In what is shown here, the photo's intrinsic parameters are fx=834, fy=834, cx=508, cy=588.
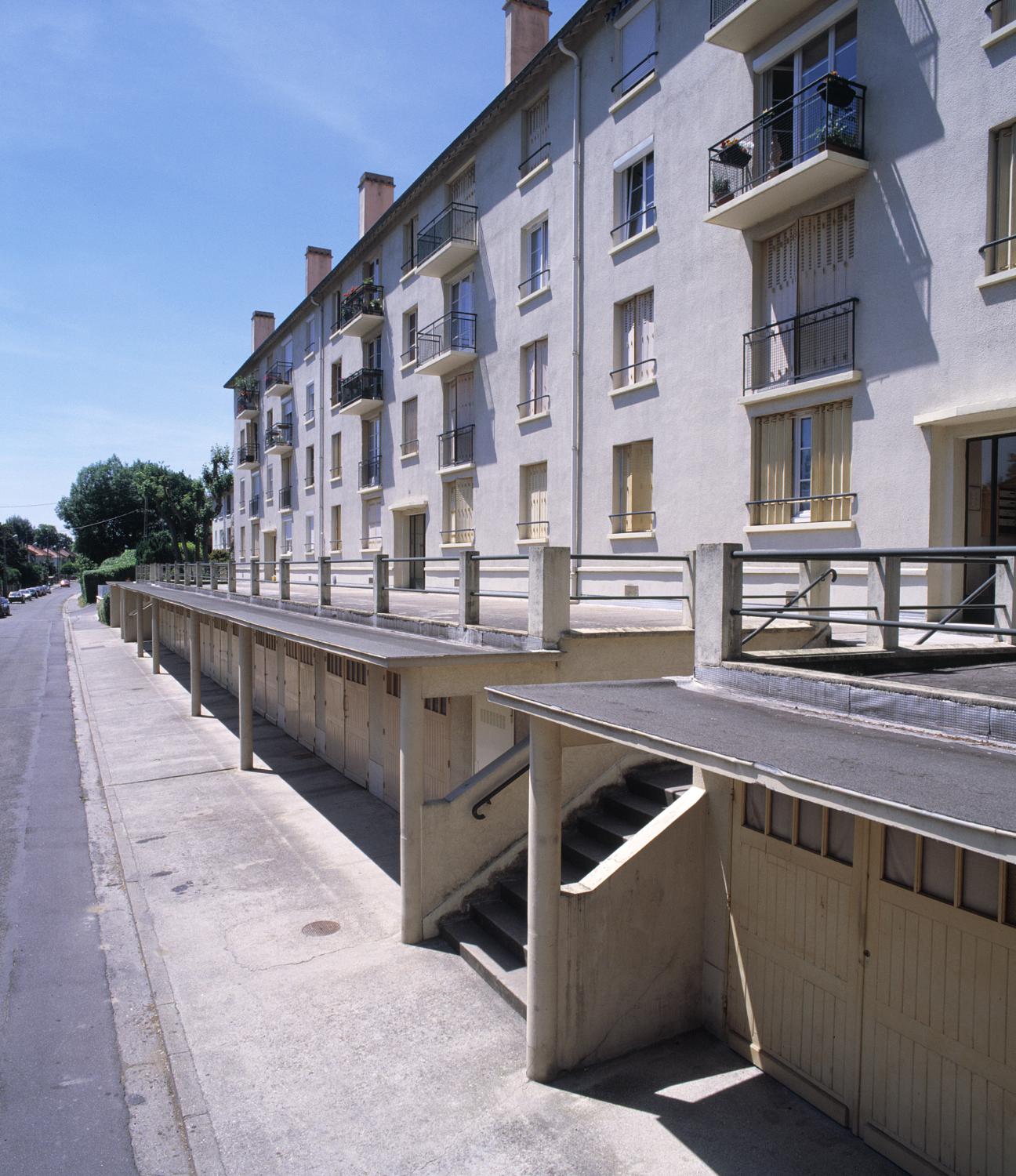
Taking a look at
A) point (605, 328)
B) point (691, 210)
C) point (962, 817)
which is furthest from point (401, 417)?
point (962, 817)

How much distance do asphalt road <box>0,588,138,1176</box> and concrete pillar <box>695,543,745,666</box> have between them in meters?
5.22

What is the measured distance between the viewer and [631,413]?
16.2m

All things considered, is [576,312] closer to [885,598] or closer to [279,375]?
[885,598]

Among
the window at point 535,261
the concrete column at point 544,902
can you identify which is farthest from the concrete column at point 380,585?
the window at point 535,261

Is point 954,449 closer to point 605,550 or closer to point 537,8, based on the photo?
point 605,550

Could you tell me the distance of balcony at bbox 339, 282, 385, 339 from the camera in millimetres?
27000

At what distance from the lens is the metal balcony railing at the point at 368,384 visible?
1070 inches

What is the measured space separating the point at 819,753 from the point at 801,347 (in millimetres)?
10185

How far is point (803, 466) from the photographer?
12.9 metres

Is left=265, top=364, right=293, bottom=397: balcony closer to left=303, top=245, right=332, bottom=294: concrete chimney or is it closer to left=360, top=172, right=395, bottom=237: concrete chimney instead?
left=303, top=245, right=332, bottom=294: concrete chimney

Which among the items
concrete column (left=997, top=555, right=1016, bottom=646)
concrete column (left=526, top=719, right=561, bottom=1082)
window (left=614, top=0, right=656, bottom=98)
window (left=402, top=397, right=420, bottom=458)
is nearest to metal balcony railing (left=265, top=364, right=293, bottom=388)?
window (left=402, top=397, right=420, bottom=458)

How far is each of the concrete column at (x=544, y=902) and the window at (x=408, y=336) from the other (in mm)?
21001

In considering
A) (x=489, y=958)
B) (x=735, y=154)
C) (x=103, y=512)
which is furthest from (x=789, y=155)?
(x=103, y=512)

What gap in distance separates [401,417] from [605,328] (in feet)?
34.5
